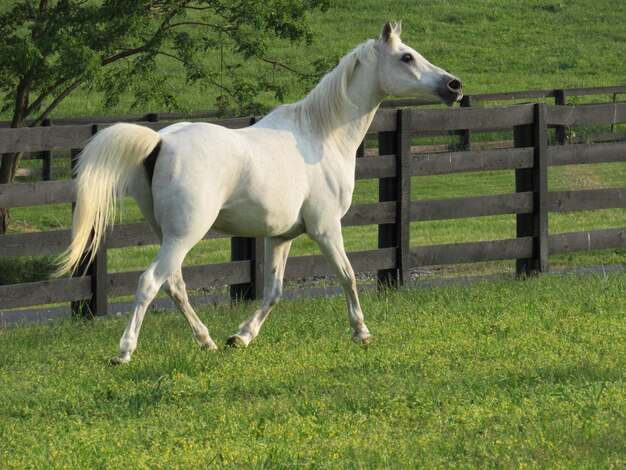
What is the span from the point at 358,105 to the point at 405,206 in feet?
8.14

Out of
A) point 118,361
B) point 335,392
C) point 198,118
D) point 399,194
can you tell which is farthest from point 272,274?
point 198,118

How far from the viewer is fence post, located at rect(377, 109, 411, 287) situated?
A: 1075cm

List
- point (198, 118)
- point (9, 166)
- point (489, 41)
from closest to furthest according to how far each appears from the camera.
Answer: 1. point (9, 166)
2. point (198, 118)
3. point (489, 41)

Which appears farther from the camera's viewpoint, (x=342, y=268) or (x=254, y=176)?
(x=342, y=268)

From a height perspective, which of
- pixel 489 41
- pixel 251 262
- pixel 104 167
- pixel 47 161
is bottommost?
pixel 489 41

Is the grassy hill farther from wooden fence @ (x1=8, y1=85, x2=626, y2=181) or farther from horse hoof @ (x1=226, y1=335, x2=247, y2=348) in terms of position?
horse hoof @ (x1=226, y1=335, x2=247, y2=348)

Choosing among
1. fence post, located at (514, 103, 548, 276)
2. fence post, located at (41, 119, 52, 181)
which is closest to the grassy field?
fence post, located at (41, 119, 52, 181)

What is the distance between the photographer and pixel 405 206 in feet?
35.5

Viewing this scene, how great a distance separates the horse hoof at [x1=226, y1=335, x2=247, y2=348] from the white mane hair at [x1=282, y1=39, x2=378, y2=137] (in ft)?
5.37

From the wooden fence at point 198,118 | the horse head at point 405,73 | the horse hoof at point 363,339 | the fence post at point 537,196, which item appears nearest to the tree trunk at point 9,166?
the wooden fence at point 198,118

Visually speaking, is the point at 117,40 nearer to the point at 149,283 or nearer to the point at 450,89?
the point at 450,89

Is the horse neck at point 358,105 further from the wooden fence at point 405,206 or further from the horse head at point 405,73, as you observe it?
the wooden fence at point 405,206

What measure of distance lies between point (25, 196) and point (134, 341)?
253cm

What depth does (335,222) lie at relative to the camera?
810 cm
